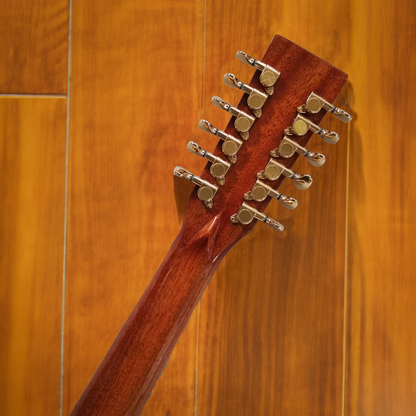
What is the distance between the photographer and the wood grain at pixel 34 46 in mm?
463

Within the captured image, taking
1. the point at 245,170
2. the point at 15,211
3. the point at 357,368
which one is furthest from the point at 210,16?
the point at 357,368

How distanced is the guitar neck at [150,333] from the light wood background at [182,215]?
103 mm

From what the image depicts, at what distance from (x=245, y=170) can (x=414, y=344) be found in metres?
0.35

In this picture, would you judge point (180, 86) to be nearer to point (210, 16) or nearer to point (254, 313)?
point (210, 16)

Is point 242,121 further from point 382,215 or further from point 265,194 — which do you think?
point 382,215

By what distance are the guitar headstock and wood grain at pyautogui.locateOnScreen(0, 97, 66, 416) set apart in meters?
0.22

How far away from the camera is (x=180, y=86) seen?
46cm

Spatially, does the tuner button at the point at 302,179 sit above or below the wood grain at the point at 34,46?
below

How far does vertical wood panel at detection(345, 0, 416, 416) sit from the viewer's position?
1.50 ft

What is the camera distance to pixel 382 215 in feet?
1.54

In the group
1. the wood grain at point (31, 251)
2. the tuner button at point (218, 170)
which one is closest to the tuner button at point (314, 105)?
the tuner button at point (218, 170)

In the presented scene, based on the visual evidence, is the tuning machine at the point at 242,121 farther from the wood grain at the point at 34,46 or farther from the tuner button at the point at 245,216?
the wood grain at the point at 34,46

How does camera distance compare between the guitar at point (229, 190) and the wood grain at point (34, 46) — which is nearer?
the guitar at point (229, 190)

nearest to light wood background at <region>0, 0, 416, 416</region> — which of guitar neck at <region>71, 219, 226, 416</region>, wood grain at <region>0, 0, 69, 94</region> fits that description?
wood grain at <region>0, 0, 69, 94</region>
